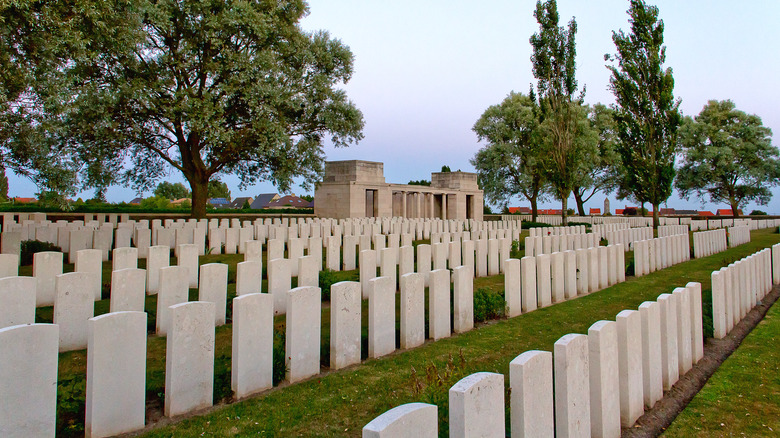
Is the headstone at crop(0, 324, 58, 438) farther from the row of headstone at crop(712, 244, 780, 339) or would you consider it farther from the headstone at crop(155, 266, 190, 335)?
the row of headstone at crop(712, 244, 780, 339)

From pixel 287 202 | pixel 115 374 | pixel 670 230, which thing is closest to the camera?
pixel 115 374

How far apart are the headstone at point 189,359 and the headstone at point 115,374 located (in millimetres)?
176

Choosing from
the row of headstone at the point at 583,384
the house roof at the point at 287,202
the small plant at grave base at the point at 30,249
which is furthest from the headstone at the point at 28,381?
the house roof at the point at 287,202

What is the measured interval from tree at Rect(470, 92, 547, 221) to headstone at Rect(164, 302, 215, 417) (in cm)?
3691

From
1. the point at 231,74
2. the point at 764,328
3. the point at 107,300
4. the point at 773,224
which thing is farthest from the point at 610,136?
the point at 107,300

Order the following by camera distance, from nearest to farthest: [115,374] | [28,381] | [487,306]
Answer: [28,381]
[115,374]
[487,306]

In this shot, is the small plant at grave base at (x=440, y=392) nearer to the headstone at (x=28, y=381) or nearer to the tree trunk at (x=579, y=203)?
the headstone at (x=28, y=381)

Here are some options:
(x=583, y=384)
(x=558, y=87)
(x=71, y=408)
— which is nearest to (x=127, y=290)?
(x=71, y=408)

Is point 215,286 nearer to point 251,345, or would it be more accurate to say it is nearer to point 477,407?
point 251,345

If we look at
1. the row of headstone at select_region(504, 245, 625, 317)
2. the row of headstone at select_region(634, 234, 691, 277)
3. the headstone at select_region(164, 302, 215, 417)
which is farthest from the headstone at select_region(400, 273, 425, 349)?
the row of headstone at select_region(634, 234, 691, 277)

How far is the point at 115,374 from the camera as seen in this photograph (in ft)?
9.62

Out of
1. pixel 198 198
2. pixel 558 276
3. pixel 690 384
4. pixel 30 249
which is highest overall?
pixel 198 198

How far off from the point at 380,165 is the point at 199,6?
1431cm

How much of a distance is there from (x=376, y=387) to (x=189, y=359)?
1496mm
